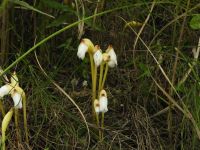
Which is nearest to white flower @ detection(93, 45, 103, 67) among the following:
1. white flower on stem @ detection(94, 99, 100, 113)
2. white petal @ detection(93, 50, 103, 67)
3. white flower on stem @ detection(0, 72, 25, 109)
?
white petal @ detection(93, 50, 103, 67)

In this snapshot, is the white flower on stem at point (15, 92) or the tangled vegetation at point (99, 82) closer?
the white flower on stem at point (15, 92)

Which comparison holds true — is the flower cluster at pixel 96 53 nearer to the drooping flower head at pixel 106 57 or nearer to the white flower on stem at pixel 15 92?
the drooping flower head at pixel 106 57

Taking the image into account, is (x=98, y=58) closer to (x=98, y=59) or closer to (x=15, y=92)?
(x=98, y=59)

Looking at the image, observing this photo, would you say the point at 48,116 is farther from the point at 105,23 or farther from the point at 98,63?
the point at 105,23

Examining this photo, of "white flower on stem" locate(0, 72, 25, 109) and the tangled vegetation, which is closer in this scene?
"white flower on stem" locate(0, 72, 25, 109)

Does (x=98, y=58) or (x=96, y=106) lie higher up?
(x=98, y=58)

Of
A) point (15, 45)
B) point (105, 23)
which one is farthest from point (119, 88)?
point (15, 45)

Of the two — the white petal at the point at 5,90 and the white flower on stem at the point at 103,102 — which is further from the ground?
the white petal at the point at 5,90

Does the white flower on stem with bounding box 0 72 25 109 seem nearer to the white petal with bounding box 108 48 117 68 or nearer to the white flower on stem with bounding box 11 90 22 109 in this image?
the white flower on stem with bounding box 11 90 22 109

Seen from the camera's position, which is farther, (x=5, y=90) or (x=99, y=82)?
(x=99, y=82)

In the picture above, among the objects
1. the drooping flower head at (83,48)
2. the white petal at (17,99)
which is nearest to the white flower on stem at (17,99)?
the white petal at (17,99)

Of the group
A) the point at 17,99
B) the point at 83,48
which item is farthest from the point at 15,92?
the point at 83,48
